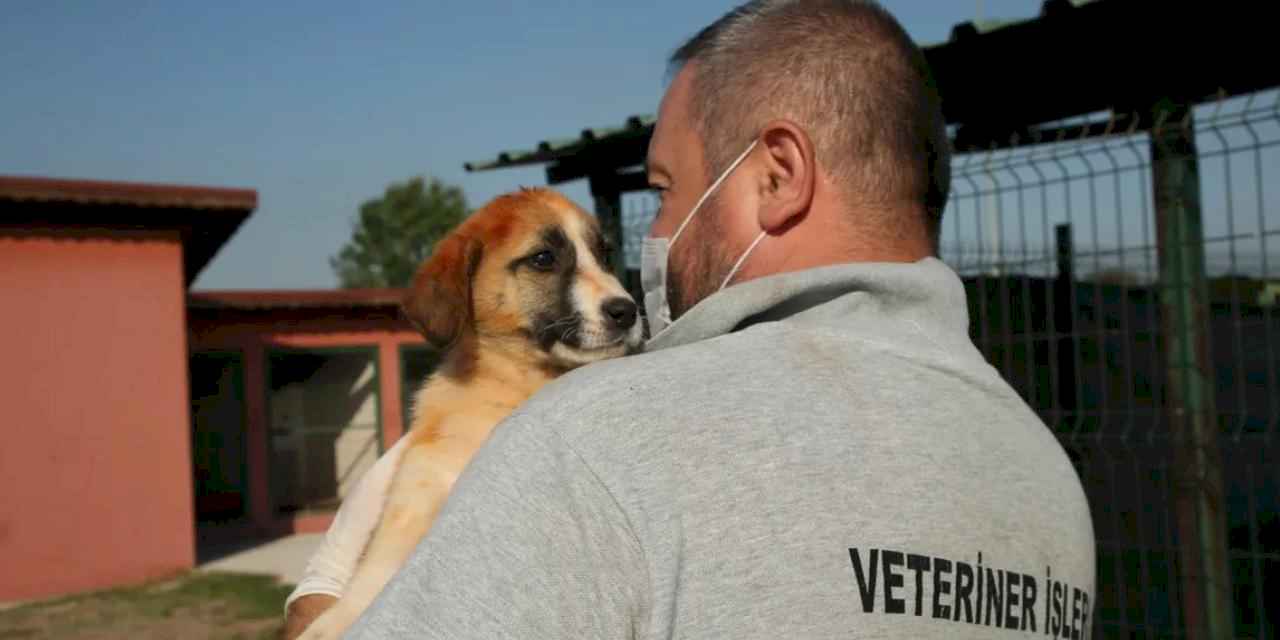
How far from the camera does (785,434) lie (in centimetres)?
133

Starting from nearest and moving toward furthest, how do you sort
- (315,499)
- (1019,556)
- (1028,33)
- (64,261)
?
1. (1019,556)
2. (1028,33)
3. (64,261)
4. (315,499)

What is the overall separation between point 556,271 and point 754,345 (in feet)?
8.20

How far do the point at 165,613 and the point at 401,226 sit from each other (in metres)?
58.3

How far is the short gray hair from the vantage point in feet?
5.39

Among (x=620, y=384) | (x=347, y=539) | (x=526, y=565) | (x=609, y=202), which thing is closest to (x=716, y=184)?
(x=620, y=384)

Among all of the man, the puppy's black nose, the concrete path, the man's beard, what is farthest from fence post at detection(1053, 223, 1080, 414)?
the concrete path

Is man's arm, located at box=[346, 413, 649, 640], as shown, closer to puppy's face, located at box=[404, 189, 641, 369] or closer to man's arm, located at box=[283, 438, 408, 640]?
man's arm, located at box=[283, 438, 408, 640]

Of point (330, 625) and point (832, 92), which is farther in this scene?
point (330, 625)

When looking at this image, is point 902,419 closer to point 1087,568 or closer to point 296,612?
point 1087,568

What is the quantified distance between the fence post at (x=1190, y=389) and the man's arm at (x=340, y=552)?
10.3 feet

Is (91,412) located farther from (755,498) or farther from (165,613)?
(755,498)

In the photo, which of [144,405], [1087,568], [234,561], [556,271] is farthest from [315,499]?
[1087,568]

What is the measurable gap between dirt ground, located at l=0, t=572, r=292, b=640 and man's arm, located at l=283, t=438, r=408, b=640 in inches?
319

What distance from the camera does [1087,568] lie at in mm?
1780
